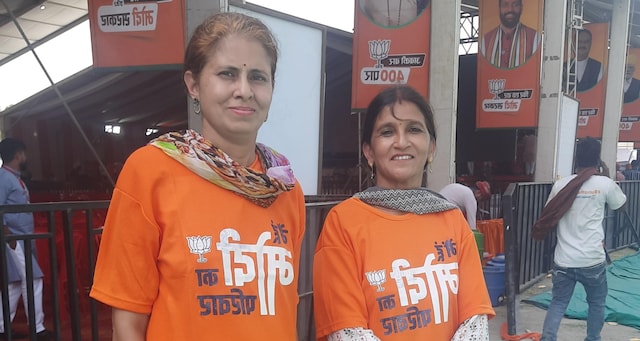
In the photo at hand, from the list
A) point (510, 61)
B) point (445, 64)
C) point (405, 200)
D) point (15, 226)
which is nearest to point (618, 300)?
point (445, 64)

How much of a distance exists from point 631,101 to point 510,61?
10034 mm

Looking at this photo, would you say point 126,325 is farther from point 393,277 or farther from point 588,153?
point 588,153

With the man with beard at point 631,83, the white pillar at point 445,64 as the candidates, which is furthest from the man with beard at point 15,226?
the man with beard at point 631,83

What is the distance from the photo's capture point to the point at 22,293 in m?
4.23

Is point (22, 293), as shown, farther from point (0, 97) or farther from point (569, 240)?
point (0, 97)

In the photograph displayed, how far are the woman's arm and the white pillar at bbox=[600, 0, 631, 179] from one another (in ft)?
44.7

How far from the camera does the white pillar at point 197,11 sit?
3191mm

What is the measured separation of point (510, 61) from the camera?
346 inches

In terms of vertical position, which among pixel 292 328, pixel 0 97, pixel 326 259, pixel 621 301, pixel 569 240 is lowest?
pixel 621 301

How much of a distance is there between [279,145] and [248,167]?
256 centimetres

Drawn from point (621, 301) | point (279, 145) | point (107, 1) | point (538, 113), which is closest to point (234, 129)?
point (279, 145)

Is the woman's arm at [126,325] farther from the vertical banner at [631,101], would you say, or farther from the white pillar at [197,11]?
the vertical banner at [631,101]

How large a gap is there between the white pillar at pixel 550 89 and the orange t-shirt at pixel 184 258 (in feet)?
28.0

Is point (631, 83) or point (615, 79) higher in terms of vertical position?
point (631, 83)
